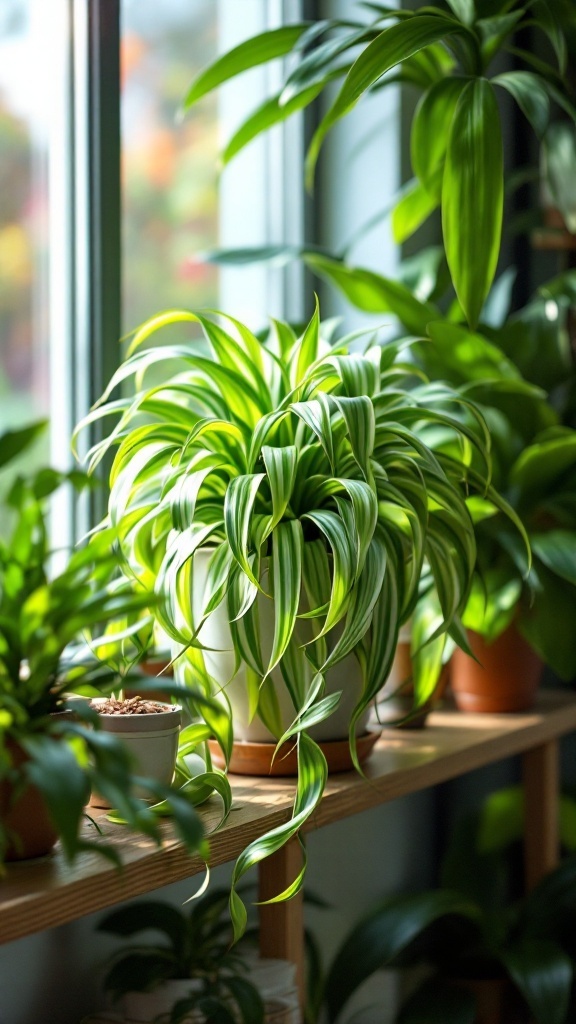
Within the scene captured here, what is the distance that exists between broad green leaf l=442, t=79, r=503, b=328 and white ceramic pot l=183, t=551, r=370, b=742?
371 millimetres

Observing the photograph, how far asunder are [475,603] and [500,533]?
10 centimetres

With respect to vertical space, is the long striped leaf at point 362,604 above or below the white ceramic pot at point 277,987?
above

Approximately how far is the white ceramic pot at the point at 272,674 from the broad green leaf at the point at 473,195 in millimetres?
371

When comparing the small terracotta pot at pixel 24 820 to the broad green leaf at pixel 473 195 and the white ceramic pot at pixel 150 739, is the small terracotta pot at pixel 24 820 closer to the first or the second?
the white ceramic pot at pixel 150 739

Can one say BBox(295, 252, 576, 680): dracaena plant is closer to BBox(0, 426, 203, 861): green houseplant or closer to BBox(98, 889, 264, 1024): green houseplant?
BBox(98, 889, 264, 1024): green houseplant

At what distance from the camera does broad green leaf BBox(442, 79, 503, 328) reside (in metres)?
1.18

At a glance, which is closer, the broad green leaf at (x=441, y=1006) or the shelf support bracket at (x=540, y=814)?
the broad green leaf at (x=441, y=1006)

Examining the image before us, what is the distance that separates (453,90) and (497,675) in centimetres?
75

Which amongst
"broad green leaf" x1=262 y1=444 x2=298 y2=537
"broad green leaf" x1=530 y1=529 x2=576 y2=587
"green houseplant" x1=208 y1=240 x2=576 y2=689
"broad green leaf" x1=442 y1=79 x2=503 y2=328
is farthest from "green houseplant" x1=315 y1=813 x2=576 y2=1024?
"broad green leaf" x1=442 y1=79 x2=503 y2=328

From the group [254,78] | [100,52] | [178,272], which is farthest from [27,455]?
[254,78]

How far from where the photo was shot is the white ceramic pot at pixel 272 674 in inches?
43.3

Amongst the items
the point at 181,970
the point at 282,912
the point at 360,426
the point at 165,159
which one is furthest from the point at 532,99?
the point at 181,970

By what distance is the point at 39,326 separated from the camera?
1409 millimetres

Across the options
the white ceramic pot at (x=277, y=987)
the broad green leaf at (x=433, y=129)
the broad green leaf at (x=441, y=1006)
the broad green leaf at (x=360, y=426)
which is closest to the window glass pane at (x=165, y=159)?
the broad green leaf at (x=433, y=129)
